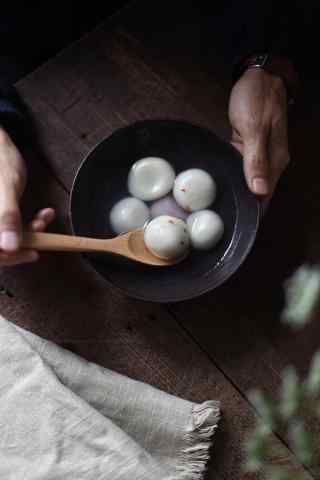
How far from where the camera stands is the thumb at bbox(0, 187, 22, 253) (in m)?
0.55

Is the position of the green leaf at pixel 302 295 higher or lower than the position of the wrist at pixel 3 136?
lower

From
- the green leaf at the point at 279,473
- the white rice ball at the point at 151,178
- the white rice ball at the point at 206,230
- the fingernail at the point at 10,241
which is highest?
the fingernail at the point at 10,241

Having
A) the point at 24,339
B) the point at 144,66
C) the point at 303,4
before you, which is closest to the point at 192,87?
the point at 144,66

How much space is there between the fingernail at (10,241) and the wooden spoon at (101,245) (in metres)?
0.01

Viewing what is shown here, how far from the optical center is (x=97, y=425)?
579 millimetres

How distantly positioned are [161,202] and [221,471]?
34cm

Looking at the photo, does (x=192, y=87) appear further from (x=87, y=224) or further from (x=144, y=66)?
(x=87, y=224)

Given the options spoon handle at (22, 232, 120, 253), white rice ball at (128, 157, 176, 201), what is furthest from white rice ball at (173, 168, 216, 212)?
spoon handle at (22, 232, 120, 253)

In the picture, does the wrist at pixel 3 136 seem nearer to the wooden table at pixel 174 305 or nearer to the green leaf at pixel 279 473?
the wooden table at pixel 174 305

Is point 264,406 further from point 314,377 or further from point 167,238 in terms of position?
point 167,238

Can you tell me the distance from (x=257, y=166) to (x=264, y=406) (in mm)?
292

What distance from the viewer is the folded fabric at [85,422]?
21.9 inches

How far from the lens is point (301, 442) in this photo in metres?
0.63

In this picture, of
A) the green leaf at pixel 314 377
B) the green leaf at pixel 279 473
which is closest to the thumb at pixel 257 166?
the green leaf at pixel 314 377
